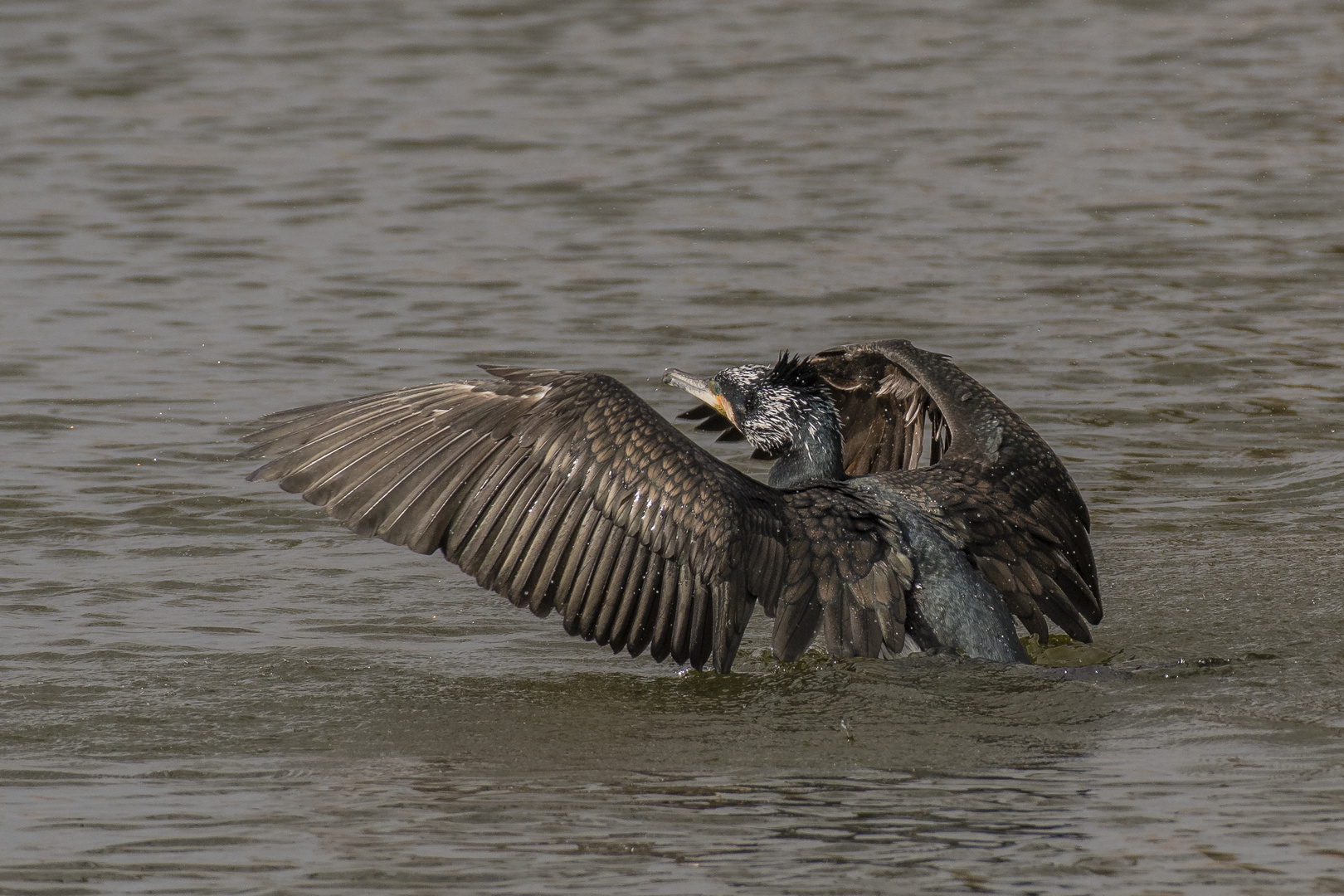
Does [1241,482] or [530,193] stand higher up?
[530,193]

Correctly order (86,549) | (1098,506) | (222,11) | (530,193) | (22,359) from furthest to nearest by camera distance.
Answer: (222,11), (530,193), (22,359), (1098,506), (86,549)

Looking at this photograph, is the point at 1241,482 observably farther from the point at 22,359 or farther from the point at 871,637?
the point at 22,359

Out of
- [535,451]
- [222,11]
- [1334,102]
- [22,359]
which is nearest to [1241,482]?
[535,451]

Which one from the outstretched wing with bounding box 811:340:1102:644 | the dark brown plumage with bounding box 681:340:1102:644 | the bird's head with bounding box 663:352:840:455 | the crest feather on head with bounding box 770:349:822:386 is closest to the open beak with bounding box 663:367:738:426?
the bird's head with bounding box 663:352:840:455

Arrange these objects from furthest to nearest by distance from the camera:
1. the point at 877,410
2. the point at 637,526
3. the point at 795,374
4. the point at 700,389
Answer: the point at 877,410 → the point at 700,389 → the point at 795,374 → the point at 637,526

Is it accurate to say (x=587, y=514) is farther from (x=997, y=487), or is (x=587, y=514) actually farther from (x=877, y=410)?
(x=877, y=410)

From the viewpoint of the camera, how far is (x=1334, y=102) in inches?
691

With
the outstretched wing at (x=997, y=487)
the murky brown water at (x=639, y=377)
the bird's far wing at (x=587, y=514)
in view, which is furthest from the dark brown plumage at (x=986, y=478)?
the bird's far wing at (x=587, y=514)

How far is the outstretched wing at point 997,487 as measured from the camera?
724 centimetres

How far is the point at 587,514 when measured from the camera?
22.1 feet

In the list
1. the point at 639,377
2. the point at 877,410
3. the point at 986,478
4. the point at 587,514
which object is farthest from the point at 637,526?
the point at 639,377

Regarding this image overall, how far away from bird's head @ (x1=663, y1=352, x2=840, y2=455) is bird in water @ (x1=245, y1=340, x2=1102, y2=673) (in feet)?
0.82

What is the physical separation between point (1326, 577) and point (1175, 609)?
0.66 meters

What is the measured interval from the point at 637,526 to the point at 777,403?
96 cm
